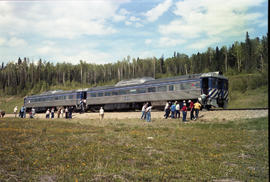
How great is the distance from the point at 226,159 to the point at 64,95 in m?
44.7

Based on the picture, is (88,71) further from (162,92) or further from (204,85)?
(204,85)

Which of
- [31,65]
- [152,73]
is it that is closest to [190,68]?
[152,73]

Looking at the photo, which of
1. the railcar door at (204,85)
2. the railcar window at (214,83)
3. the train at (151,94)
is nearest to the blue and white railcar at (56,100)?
the train at (151,94)

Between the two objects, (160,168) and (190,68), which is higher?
(190,68)

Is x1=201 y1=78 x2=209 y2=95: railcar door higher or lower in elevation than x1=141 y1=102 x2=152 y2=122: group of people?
higher

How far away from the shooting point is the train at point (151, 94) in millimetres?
27188

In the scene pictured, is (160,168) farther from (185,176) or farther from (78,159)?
(78,159)

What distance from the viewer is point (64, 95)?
49938 mm

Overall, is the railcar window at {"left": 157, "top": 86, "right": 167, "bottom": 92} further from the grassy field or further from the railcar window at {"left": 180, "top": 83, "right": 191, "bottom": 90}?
the grassy field

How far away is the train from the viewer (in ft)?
89.2

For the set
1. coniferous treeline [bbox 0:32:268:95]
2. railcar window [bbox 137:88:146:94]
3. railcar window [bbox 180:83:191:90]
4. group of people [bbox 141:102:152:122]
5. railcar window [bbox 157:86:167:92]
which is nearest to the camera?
group of people [bbox 141:102:152:122]

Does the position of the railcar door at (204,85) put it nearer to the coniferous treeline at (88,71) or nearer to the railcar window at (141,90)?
the railcar window at (141,90)

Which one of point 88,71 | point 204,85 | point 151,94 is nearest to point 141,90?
point 151,94

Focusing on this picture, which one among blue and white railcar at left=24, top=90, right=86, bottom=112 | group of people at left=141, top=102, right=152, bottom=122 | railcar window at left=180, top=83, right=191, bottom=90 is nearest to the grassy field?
group of people at left=141, top=102, right=152, bottom=122
